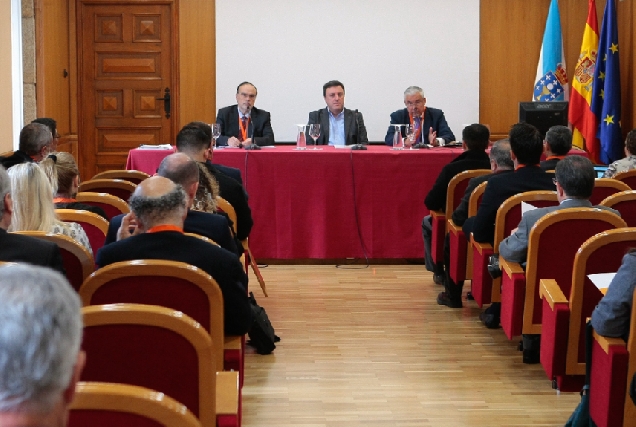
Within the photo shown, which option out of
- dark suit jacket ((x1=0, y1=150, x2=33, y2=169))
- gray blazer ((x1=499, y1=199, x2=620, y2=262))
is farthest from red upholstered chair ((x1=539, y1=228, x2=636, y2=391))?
dark suit jacket ((x1=0, y1=150, x2=33, y2=169))

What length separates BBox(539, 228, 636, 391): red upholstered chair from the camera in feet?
11.9

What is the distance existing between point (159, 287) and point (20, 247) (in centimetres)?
45

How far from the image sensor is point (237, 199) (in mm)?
5199

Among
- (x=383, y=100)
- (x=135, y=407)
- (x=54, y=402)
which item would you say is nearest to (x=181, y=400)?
(x=135, y=407)

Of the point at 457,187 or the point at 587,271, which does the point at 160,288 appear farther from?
the point at 457,187

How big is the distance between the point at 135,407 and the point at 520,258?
3.11 m

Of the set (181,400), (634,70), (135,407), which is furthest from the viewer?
(634,70)

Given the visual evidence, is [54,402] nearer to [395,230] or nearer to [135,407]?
[135,407]

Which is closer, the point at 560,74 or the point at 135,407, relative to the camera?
the point at 135,407

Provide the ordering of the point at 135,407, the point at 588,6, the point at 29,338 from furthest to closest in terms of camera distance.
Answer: the point at 588,6 → the point at 135,407 → the point at 29,338

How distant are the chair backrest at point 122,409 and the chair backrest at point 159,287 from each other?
1.05 metres

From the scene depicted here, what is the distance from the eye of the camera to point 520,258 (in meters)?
4.46

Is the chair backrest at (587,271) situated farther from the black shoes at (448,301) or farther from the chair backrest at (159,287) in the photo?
the black shoes at (448,301)

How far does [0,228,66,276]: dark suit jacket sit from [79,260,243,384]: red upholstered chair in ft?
0.65
